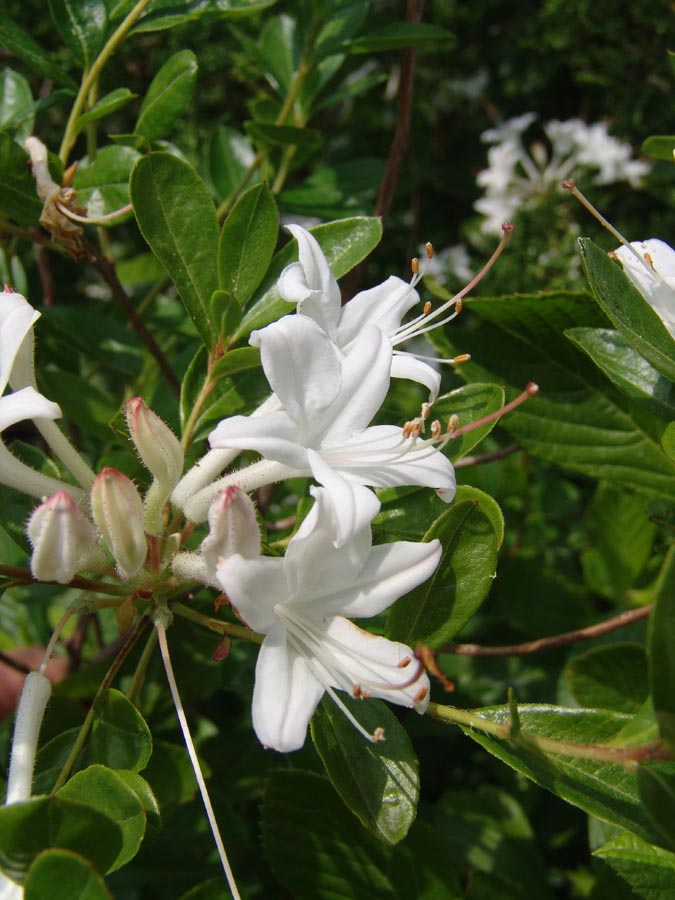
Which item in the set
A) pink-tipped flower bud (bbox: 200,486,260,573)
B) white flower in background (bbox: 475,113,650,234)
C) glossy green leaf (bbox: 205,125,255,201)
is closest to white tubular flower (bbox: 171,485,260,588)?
pink-tipped flower bud (bbox: 200,486,260,573)

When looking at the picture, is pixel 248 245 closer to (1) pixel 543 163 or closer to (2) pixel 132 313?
Result: (2) pixel 132 313

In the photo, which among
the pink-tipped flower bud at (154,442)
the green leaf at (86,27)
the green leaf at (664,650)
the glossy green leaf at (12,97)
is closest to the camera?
the green leaf at (664,650)

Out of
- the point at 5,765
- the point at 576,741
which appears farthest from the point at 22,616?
the point at 576,741

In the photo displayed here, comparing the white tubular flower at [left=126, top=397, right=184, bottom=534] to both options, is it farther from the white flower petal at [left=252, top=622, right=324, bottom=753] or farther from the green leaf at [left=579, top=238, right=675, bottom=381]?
the green leaf at [left=579, top=238, right=675, bottom=381]

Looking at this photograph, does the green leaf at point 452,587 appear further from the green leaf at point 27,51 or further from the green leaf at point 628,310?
the green leaf at point 27,51

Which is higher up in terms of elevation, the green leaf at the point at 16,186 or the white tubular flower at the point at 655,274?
the green leaf at the point at 16,186

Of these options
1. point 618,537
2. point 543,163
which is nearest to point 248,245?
point 618,537

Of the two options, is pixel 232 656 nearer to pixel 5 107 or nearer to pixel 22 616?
pixel 22 616

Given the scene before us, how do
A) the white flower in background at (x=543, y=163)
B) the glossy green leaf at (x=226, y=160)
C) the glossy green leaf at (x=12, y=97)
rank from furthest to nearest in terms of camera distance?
the white flower in background at (x=543, y=163) < the glossy green leaf at (x=226, y=160) < the glossy green leaf at (x=12, y=97)

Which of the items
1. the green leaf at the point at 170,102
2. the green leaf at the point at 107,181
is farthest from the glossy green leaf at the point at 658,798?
the green leaf at the point at 170,102
